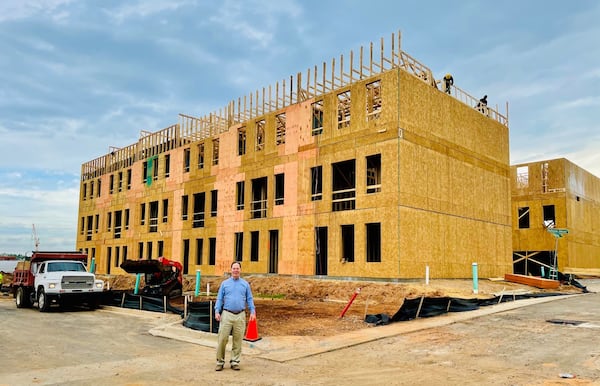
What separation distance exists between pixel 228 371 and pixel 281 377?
45.9 inches

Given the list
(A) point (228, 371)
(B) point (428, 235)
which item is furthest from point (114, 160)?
(A) point (228, 371)

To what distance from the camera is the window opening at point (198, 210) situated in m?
38.4

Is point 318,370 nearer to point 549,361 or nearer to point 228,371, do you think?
point 228,371

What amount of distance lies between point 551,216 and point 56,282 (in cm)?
4097

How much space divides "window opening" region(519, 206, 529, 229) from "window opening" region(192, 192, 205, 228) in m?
28.8

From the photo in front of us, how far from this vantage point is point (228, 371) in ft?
31.6

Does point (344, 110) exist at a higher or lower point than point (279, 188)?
higher

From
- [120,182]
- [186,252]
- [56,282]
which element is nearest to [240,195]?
[186,252]

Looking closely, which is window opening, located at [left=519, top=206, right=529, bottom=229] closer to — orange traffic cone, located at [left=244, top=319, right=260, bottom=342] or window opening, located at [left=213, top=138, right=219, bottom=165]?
window opening, located at [left=213, top=138, right=219, bottom=165]

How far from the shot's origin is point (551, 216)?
1802 inches

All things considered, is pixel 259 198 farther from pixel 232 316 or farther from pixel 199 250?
pixel 232 316

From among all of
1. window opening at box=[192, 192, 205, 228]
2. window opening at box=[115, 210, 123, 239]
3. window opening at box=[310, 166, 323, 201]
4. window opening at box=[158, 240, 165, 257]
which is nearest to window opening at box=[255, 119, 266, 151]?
window opening at box=[310, 166, 323, 201]

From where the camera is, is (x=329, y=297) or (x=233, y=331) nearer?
(x=233, y=331)

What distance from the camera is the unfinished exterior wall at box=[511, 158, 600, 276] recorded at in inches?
1726
